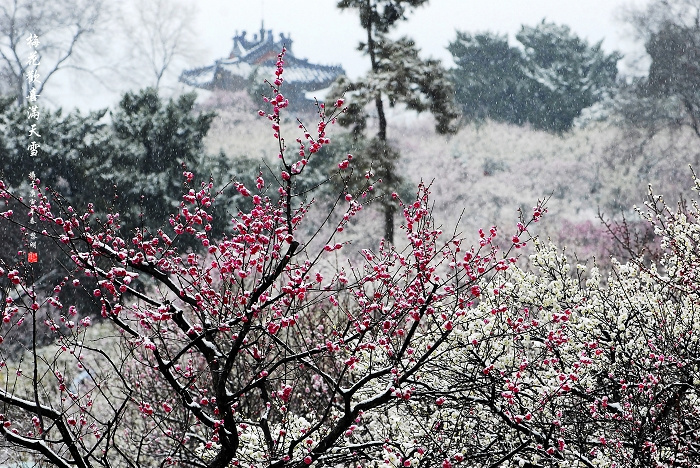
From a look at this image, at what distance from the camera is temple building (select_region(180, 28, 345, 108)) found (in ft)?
125

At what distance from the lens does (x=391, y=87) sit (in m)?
15.7

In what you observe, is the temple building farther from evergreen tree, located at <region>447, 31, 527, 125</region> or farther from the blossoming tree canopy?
the blossoming tree canopy

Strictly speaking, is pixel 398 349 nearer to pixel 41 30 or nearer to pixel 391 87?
pixel 391 87

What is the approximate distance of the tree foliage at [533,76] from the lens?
3181 centimetres

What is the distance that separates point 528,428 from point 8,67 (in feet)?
93.0

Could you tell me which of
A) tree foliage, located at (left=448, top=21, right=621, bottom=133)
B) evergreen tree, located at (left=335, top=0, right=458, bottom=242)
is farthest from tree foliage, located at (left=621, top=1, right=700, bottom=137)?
evergreen tree, located at (left=335, top=0, right=458, bottom=242)

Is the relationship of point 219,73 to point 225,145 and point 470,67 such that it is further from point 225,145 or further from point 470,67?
point 470,67

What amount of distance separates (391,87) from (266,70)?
23639mm

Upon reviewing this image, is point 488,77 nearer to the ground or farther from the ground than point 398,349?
farther from the ground

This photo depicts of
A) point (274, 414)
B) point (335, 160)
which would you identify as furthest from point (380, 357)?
point (335, 160)

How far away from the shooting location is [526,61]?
32844 millimetres

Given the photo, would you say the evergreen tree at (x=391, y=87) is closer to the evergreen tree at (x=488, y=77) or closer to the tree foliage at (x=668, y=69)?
the tree foliage at (x=668, y=69)

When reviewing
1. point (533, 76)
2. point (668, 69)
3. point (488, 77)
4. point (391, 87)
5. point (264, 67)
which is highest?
point (264, 67)

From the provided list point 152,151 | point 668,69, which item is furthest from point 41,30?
point 668,69
